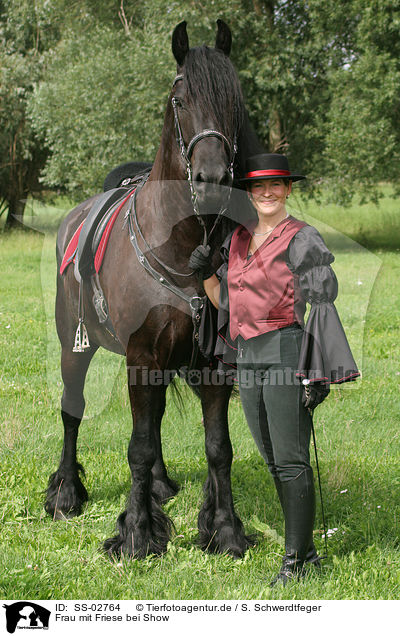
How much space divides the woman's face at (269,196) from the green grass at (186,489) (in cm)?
113

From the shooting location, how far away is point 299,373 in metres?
2.80

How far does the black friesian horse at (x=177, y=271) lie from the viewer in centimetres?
287

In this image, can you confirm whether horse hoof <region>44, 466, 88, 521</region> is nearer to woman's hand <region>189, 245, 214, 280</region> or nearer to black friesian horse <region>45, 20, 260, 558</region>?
black friesian horse <region>45, 20, 260, 558</region>

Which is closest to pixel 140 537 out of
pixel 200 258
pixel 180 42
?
pixel 200 258

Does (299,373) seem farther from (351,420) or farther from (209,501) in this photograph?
(351,420)

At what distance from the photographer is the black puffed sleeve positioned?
2.73 metres

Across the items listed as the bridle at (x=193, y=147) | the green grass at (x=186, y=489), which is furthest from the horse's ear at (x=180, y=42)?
the green grass at (x=186, y=489)

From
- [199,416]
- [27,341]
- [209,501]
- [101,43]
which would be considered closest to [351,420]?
[199,416]

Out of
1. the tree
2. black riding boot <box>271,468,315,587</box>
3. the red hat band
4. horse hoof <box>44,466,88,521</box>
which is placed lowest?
horse hoof <box>44,466,88,521</box>

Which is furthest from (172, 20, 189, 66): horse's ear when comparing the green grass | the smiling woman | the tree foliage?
the tree foliage

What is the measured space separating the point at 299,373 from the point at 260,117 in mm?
15368

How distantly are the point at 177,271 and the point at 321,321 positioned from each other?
2.82ft

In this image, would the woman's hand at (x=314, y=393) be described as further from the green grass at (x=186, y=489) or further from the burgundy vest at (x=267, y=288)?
the green grass at (x=186, y=489)
